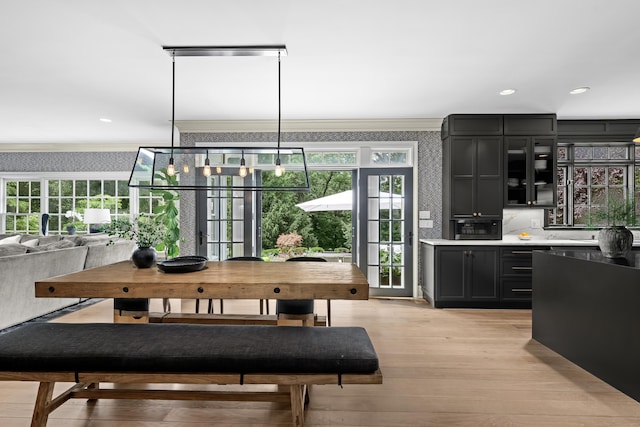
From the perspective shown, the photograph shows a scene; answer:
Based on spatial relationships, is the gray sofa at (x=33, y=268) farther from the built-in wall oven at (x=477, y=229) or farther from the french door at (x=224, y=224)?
the built-in wall oven at (x=477, y=229)

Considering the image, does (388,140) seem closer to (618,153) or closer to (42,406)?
(618,153)

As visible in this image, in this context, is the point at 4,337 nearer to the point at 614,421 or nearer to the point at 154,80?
the point at 154,80

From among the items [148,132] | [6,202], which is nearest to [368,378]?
[148,132]

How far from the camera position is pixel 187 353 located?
180 centimetres

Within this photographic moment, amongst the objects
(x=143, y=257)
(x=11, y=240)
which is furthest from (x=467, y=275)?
(x=11, y=240)

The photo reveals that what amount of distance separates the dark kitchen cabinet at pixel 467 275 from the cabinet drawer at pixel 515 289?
10 centimetres

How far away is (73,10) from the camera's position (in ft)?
7.95

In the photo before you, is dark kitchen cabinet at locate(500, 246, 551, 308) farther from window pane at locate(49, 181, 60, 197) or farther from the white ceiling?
window pane at locate(49, 181, 60, 197)

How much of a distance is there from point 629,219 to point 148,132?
6462 mm

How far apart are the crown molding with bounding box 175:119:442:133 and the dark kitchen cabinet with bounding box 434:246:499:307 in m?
1.79

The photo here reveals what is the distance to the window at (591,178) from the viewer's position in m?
5.01

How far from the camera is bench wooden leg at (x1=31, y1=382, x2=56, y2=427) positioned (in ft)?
6.16

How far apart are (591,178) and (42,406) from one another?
6295 millimetres

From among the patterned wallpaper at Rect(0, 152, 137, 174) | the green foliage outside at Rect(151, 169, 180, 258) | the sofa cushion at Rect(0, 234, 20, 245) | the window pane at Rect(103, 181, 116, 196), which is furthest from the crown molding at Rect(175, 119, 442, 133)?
the sofa cushion at Rect(0, 234, 20, 245)
